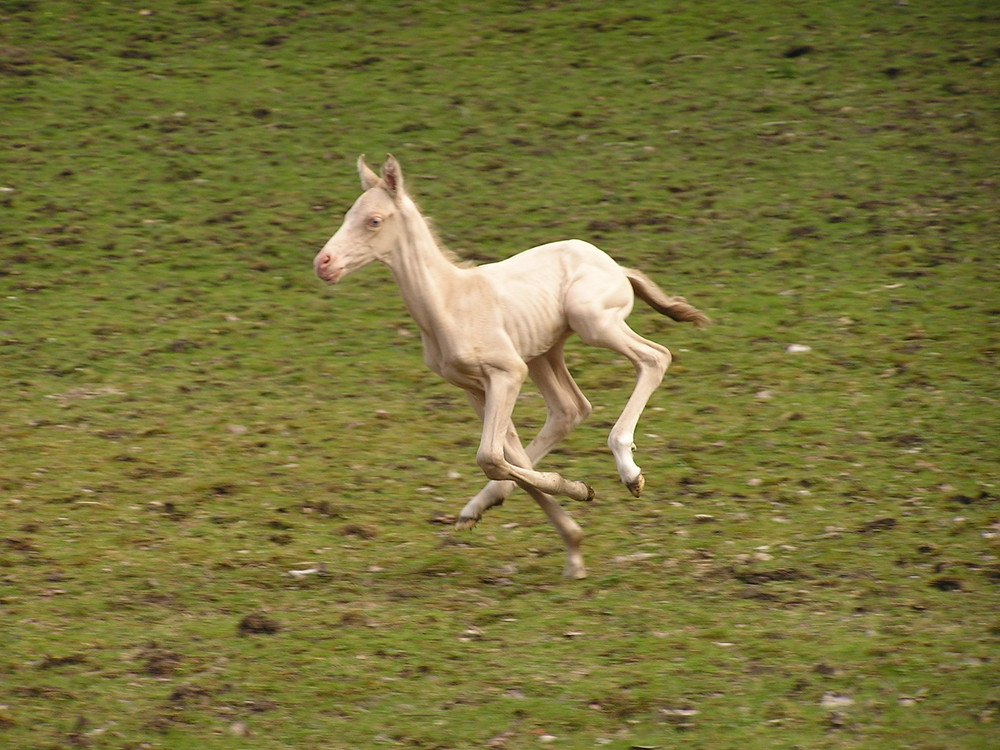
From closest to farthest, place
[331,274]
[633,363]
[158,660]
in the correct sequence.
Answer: [158,660], [331,274], [633,363]

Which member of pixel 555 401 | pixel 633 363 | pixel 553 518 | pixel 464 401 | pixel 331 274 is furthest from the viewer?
Result: pixel 464 401

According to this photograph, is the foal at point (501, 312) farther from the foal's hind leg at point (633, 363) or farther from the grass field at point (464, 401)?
the grass field at point (464, 401)

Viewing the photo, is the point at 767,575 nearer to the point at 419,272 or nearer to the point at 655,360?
the point at 655,360

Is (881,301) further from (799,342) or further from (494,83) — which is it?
(494,83)

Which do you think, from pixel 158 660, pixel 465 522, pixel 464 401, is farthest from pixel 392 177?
pixel 464 401

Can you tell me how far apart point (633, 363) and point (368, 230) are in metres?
1.40

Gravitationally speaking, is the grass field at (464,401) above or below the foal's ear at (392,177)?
below

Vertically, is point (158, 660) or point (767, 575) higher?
point (158, 660)

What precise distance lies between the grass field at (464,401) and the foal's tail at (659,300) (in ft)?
3.83

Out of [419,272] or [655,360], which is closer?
[419,272]

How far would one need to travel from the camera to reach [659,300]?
274 inches

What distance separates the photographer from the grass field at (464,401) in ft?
18.8

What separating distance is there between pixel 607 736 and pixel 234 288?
666 cm

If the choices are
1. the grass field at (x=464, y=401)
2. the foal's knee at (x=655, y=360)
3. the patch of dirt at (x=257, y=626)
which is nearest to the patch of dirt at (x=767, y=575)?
the grass field at (x=464, y=401)
